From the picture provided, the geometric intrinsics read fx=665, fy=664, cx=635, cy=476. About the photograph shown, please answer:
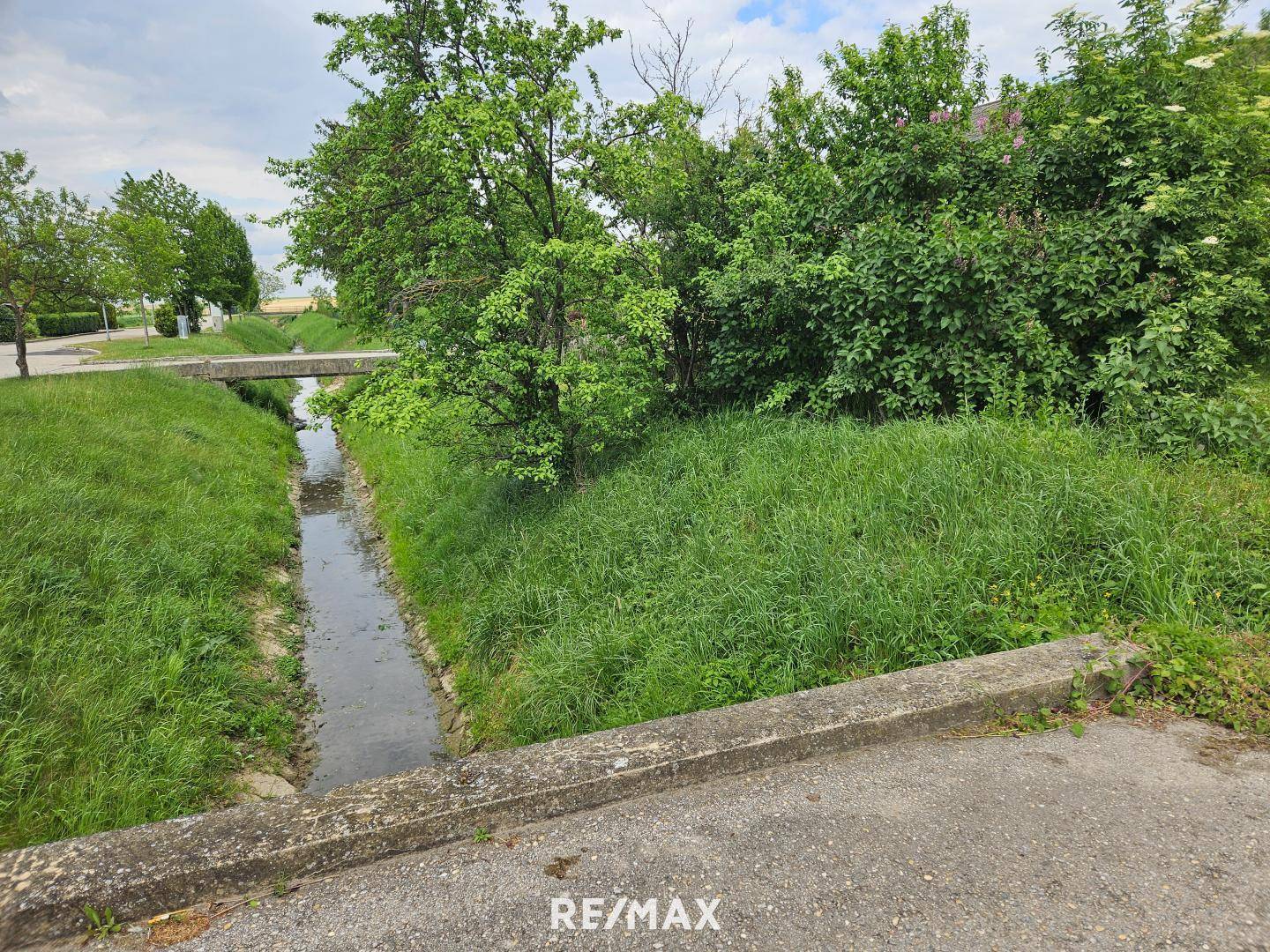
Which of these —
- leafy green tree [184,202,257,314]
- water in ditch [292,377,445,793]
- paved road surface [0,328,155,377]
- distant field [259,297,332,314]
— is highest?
distant field [259,297,332,314]

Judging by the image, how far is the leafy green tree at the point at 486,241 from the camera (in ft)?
20.5

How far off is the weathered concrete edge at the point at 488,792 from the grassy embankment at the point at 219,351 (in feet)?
60.0

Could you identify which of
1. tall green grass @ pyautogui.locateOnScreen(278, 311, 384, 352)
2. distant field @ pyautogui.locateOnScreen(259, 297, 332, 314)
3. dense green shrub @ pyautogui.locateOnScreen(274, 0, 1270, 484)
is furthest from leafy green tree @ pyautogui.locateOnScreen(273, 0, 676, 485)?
distant field @ pyautogui.locateOnScreen(259, 297, 332, 314)

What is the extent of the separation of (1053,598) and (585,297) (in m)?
5.23

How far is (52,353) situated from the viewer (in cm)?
2069

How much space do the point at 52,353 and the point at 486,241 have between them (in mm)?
21549

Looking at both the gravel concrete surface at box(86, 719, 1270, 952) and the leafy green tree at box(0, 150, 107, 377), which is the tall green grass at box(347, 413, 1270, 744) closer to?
the gravel concrete surface at box(86, 719, 1270, 952)

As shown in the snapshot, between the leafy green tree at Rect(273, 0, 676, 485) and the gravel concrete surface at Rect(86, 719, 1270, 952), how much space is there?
446cm

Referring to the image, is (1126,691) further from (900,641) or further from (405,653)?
(405,653)

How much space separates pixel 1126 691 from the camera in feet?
9.64

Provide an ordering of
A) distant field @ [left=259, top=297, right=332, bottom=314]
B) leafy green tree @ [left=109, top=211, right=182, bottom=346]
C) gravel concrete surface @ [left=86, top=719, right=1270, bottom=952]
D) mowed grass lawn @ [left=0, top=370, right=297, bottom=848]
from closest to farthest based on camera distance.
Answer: gravel concrete surface @ [left=86, top=719, right=1270, bottom=952]
mowed grass lawn @ [left=0, top=370, right=297, bottom=848]
leafy green tree @ [left=109, top=211, right=182, bottom=346]
distant field @ [left=259, top=297, right=332, bottom=314]

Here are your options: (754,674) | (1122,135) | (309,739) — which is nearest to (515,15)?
(1122,135)

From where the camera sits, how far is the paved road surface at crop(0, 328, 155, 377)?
627 inches

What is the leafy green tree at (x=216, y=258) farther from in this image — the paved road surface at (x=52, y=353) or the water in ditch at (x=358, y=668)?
the water in ditch at (x=358, y=668)
